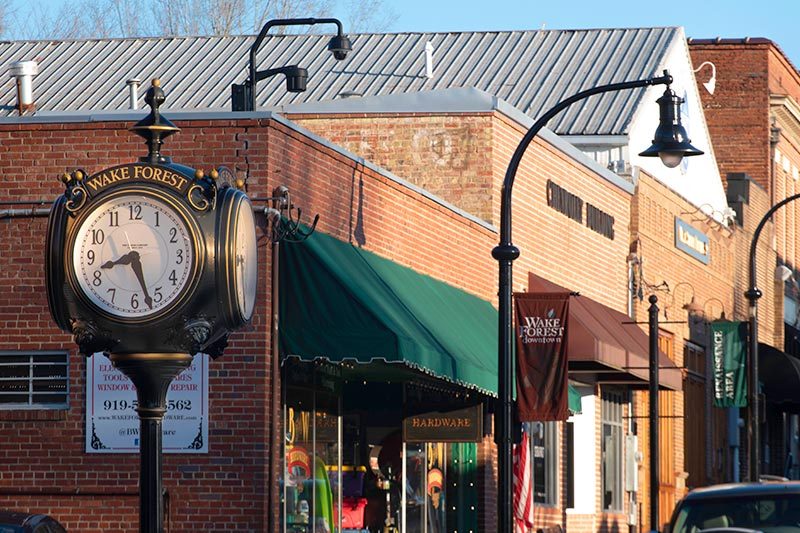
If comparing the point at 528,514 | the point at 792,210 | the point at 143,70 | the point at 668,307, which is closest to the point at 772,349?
the point at 668,307

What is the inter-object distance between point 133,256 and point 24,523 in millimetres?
2800

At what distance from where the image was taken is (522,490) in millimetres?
23344

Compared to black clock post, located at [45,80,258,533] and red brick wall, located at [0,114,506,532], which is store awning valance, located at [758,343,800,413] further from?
black clock post, located at [45,80,258,533]

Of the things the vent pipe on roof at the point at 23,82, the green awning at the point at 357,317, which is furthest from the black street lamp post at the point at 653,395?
the vent pipe on roof at the point at 23,82

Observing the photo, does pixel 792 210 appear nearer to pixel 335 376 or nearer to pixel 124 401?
pixel 335 376

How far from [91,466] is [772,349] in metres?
26.9

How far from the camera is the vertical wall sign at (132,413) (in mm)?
17297

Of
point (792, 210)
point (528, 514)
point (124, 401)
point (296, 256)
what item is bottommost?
point (528, 514)

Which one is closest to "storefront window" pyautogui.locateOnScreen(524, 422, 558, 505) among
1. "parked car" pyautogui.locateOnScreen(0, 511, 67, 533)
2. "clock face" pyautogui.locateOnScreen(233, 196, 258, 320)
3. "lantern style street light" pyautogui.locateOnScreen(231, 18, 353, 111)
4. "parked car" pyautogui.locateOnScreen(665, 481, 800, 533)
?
"lantern style street light" pyautogui.locateOnScreen(231, 18, 353, 111)

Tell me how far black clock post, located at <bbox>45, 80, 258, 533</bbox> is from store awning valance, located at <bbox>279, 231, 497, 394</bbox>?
20.5 feet

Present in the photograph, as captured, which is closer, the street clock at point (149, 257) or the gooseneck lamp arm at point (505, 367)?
the street clock at point (149, 257)

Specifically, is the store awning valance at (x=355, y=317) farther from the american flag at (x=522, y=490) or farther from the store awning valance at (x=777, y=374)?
the store awning valance at (x=777, y=374)

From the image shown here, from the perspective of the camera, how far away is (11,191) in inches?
706

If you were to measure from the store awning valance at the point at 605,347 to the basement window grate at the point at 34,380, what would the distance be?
8163mm
